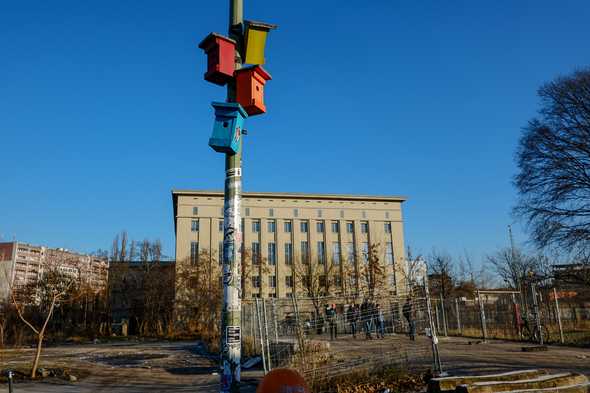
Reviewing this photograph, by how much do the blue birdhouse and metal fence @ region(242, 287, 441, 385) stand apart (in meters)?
5.65

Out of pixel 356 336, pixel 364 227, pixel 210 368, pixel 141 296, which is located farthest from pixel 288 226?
pixel 356 336

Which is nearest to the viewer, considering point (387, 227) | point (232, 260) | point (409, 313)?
point (232, 260)

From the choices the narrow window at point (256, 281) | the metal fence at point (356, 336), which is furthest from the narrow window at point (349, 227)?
the metal fence at point (356, 336)

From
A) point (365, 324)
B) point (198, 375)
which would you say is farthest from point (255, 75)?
point (198, 375)

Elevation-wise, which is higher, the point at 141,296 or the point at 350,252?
the point at 350,252

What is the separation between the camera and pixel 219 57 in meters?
5.77

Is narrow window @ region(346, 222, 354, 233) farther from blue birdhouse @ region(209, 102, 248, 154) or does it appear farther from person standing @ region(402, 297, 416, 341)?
blue birdhouse @ region(209, 102, 248, 154)

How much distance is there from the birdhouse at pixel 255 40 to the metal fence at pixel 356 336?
6.15 meters

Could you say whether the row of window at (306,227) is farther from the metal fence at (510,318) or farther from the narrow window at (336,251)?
the metal fence at (510,318)

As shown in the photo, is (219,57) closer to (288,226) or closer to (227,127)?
(227,127)

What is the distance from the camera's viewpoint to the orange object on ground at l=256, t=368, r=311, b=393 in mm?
4715

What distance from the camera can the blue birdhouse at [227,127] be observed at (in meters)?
5.63

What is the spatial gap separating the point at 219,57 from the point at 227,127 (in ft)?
2.96

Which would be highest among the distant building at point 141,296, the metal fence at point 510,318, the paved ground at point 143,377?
the distant building at point 141,296
